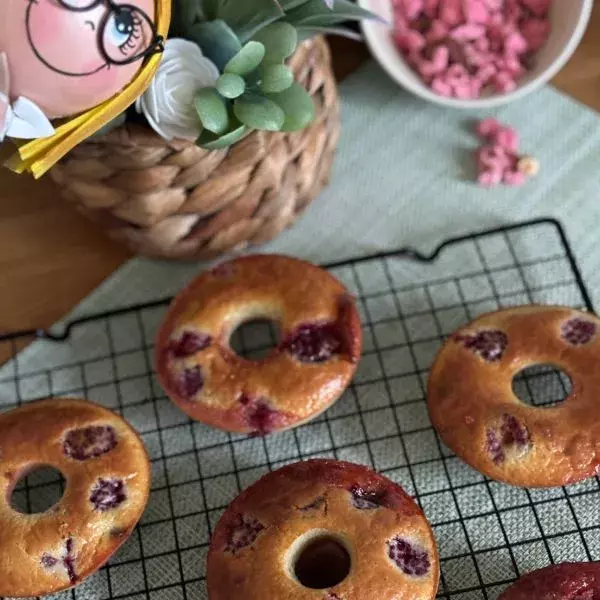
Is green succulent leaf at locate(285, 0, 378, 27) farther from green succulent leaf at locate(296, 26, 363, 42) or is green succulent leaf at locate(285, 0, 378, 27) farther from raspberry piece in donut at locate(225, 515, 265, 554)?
raspberry piece in donut at locate(225, 515, 265, 554)

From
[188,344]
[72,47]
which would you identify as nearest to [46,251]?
[188,344]

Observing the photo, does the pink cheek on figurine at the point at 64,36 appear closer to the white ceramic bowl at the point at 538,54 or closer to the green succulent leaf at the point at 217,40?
the green succulent leaf at the point at 217,40

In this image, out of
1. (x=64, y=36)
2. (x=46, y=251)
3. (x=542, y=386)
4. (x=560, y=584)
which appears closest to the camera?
(x=64, y=36)

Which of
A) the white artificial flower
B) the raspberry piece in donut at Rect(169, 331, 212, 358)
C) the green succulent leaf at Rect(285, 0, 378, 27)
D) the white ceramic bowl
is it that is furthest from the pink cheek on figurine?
the white ceramic bowl

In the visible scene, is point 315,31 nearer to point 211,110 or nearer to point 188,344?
point 211,110

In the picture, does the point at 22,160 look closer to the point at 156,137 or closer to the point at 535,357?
the point at 156,137

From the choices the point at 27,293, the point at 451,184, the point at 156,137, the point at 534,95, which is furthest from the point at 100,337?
the point at 534,95

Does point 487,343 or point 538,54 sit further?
point 538,54
